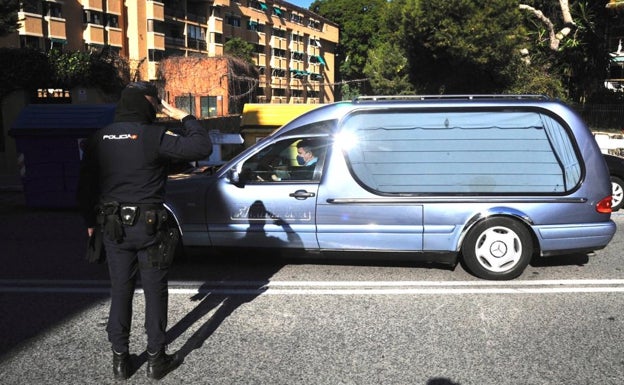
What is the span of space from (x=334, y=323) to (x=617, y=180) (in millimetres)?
7262

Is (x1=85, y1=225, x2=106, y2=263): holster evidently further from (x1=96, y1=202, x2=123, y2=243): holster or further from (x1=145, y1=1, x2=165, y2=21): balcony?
(x1=145, y1=1, x2=165, y2=21): balcony

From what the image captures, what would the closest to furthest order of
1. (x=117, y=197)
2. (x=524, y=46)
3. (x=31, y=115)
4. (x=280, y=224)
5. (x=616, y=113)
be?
(x=117, y=197) < (x=280, y=224) < (x=31, y=115) < (x=616, y=113) < (x=524, y=46)

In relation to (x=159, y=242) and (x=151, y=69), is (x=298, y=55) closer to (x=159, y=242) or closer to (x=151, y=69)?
(x=151, y=69)

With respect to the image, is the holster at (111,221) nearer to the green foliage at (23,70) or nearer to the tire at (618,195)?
the tire at (618,195)

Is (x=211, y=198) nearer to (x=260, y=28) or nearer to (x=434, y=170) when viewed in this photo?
(x=434, y=170)

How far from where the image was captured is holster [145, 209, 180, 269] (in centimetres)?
334

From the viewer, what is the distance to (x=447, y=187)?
218 inches

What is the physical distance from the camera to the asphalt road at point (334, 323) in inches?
143

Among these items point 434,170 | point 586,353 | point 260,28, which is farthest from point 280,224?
point 260,28

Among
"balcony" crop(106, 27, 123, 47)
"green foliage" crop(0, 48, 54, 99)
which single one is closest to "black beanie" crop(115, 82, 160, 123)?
"green foliage" crop(0, 48, 54, 99)

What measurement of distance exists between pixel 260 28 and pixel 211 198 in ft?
212

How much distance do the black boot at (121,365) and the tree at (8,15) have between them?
15.5m

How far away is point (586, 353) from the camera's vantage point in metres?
3.89

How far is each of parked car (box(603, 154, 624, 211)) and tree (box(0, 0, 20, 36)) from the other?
1564cm
